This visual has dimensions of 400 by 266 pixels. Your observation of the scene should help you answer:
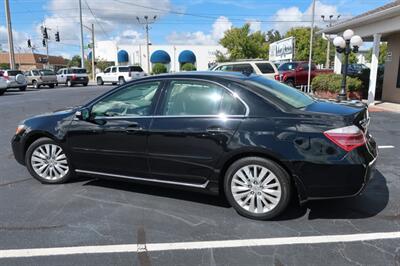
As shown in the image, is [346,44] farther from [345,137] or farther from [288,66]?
[345,137]

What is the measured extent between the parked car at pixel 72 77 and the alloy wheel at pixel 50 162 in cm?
3050

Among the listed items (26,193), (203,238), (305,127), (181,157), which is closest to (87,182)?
(26,193)

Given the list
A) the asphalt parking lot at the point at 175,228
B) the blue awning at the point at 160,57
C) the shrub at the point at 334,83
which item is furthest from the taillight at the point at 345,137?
the blue awning at the point at 160,57

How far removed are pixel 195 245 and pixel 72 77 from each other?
3312cm

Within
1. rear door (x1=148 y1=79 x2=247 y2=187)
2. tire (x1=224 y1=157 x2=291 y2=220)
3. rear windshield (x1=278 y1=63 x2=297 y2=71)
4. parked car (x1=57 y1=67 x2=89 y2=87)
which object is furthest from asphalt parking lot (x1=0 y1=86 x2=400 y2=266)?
parked car (x1=57 y1=67 x2=89 y2=87)

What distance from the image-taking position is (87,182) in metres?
5.19

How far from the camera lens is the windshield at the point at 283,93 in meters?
4.03

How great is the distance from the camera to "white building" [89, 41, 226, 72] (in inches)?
2311

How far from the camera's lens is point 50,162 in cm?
505

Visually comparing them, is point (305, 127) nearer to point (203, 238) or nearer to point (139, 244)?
point (203, 238)

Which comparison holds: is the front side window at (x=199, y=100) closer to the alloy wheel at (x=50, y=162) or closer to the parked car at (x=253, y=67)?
the alloy wheel at (x=50, y=162)

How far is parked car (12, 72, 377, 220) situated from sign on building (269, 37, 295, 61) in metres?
22.9

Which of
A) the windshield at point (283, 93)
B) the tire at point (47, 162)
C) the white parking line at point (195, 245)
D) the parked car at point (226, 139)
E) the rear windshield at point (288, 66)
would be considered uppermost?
the rear windshield at point (288, 66)

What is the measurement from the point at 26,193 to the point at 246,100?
3206 millimetres
